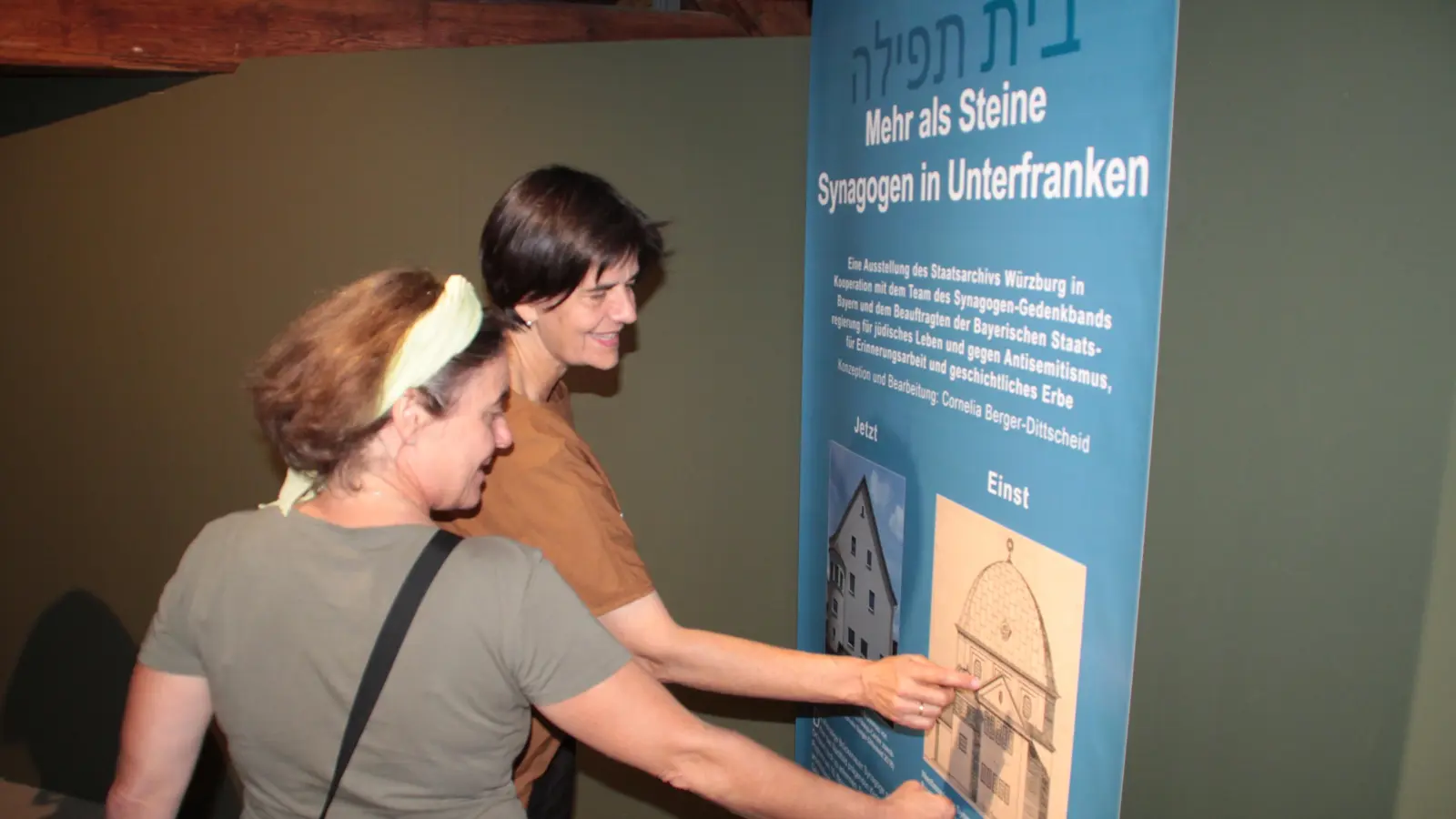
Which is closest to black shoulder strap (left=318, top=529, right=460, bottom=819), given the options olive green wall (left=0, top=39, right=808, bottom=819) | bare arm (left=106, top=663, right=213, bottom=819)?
bare arm (left=106, top=663, right=213, bottom=819)

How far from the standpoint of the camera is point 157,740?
1340mm

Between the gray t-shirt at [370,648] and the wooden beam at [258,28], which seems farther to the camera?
the wooden beam at [258,28]

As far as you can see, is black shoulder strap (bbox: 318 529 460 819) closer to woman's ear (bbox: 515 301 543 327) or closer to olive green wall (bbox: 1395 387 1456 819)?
woman's ear (bbox: 515 301 543 327)

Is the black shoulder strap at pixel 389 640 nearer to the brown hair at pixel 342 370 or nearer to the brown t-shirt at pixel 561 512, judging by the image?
the brown hair at pixel 342 370

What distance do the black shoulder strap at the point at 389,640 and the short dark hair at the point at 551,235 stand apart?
665mm

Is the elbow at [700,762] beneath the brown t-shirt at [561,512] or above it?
beneath

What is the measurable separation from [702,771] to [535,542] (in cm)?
51

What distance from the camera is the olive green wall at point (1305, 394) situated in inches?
45.5

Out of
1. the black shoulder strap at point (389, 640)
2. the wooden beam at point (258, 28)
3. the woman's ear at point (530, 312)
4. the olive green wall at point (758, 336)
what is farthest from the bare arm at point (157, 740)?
the wooden beam at point (258, 28)

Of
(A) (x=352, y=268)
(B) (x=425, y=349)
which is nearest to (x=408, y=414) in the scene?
(B) (x=425, y=349)

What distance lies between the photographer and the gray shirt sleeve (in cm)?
121

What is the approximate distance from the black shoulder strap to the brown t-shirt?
1.30ft

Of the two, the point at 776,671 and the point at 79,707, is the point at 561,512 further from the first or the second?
the point at 79,707

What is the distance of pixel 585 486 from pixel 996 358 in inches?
27.8
